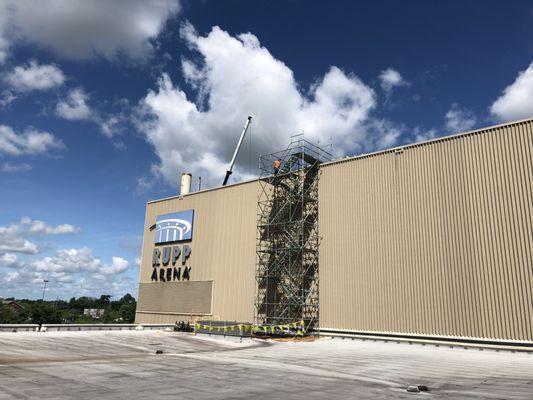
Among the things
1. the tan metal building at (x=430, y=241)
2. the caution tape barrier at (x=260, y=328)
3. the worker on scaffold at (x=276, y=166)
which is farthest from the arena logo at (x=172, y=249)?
the worker on scaffold at (x=276, y=166)

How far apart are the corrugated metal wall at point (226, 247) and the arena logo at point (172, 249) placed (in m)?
0.96

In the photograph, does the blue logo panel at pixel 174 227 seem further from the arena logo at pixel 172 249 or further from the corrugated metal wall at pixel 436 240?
the corrugated metal wall at pixel 436 240

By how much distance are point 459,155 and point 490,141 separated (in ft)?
6.90

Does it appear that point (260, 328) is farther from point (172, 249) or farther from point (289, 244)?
point (172, 249)

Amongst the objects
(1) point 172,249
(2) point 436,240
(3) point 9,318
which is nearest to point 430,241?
(2) point 436,240

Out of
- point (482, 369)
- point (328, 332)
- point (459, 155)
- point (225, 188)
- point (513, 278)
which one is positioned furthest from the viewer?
point (225, 188)

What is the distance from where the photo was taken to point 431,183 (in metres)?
30.1

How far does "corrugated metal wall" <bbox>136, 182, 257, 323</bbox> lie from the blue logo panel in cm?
83

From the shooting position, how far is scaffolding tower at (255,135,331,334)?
1403 inches

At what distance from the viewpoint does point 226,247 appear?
4234 cm

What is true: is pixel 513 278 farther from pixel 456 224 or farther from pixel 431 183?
pixel 431 183

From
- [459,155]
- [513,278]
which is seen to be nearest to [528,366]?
[513,278]

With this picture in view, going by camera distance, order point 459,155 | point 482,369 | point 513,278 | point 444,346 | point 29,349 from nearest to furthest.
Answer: point 482,369 → point 29,349 → point 513,278 → point 444,346 → point 459,155

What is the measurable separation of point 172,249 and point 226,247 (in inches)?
359
